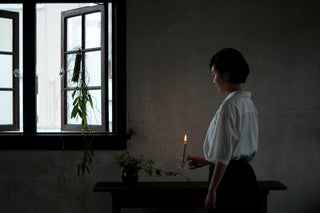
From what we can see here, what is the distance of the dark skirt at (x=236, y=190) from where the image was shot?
1.74 metres

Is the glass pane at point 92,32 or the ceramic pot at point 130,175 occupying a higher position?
the glass pane at point 92,32

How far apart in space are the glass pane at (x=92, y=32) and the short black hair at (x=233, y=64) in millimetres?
1625

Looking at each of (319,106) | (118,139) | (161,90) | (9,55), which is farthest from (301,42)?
(9,55)

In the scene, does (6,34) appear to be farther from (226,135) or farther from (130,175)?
(226,135)

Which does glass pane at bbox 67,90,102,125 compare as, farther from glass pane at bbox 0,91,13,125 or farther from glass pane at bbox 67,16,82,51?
glass pane at bbox 0,91,13,125

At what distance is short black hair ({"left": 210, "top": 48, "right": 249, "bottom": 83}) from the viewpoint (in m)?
1.74

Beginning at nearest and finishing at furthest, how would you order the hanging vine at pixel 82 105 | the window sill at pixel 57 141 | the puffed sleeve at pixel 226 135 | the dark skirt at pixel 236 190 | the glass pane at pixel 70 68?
the puffed sleeve at pixel 226 135
the dark skirt at pixel 236 190
the hanging vine at pixel 82 105
the window sill at pixel 57 141
the glass pane at pixel 70 68

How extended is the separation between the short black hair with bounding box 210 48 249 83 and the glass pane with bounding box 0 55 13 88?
2.30 meters

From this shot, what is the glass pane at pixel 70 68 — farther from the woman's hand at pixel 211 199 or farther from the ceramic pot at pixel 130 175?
the woman's hand at pixel 211 199

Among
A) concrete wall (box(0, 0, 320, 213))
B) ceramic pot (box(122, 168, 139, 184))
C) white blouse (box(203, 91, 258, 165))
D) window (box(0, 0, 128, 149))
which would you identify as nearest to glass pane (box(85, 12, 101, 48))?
window (box(0, 0, 128, 149))

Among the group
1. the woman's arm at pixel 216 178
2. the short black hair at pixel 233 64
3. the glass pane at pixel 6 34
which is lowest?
the woman's arm at pixel 216 178

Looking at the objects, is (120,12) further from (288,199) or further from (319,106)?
(288,199)

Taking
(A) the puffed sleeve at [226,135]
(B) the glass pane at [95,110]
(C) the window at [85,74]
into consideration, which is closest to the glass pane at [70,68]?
(C) the window at [85,74]

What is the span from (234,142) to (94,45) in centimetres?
192
